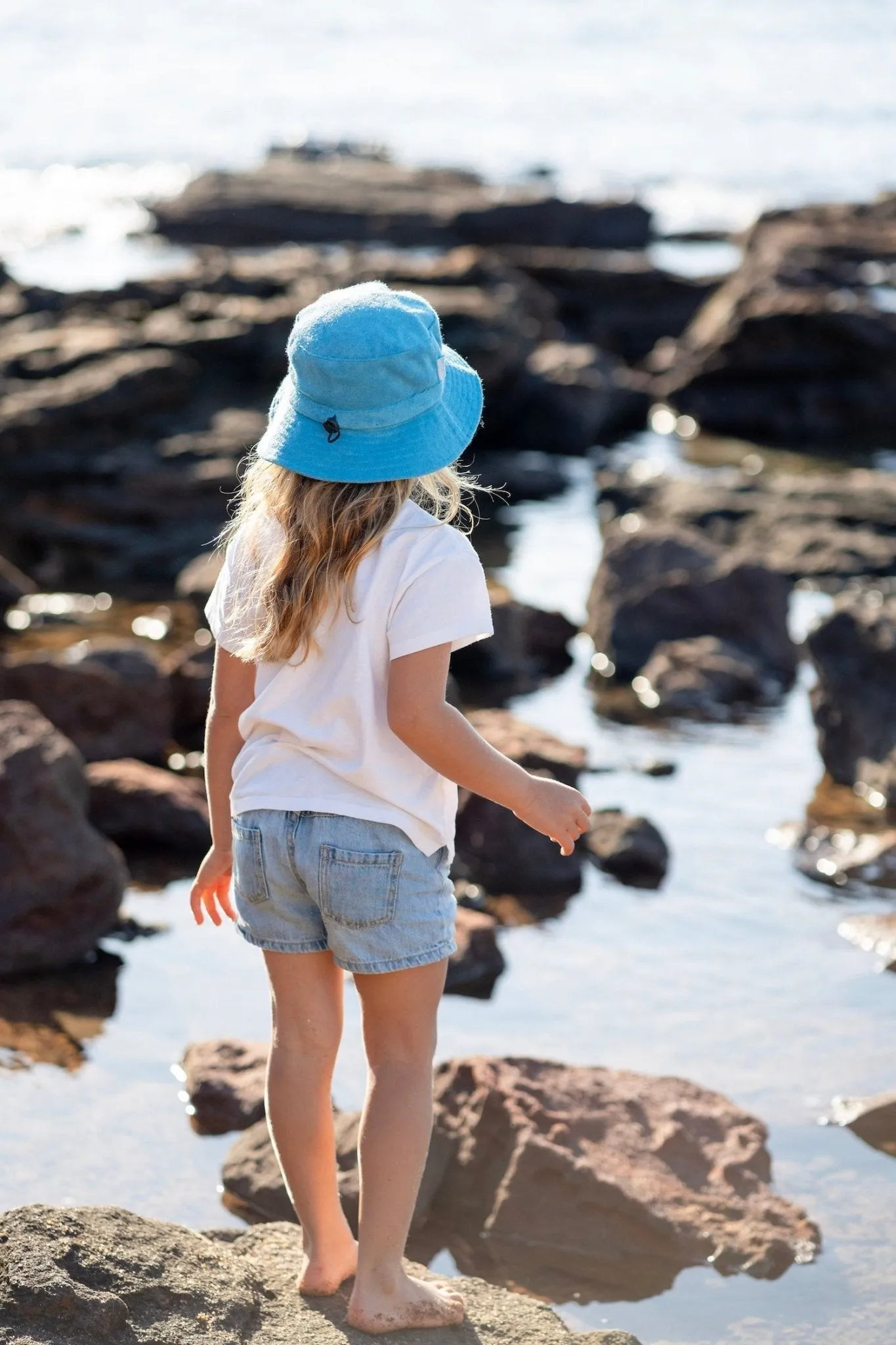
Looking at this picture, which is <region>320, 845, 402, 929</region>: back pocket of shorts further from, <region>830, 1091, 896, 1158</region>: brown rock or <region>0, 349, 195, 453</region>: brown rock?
<region>0, 349, 195, 453</region>: brown rock

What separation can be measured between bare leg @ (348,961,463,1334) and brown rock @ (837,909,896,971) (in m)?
2.17

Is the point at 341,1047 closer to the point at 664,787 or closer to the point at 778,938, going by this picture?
the point at 778,938

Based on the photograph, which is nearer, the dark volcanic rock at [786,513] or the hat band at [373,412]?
the hat band at [373,412]

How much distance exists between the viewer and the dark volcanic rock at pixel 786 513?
27.5ft

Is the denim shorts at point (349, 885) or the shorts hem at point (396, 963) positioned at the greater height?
the denim shorts at point (349, 885)

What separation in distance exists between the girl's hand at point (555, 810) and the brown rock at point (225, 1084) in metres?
1.40

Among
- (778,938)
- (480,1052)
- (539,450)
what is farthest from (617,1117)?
(539,450)

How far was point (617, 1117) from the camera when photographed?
132 inches

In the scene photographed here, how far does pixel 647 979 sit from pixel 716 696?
8.03ft

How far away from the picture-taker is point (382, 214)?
2155 centimetres

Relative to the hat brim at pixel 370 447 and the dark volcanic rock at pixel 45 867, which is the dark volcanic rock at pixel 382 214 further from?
the hat brim at pixel 370 447

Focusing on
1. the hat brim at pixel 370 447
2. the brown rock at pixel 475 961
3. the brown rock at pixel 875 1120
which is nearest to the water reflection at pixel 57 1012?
the brown rock at pixel 475 961

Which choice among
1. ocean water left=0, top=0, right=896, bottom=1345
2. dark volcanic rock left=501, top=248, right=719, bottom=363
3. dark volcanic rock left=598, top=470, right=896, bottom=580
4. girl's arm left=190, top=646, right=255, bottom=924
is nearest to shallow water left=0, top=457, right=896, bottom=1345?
ocean water left=0, top=0, right=896, bottom=1345

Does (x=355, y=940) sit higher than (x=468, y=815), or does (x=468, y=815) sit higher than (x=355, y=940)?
(x=355, y=940)
